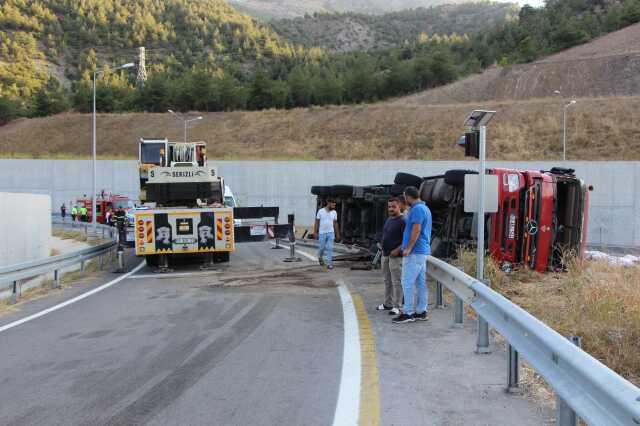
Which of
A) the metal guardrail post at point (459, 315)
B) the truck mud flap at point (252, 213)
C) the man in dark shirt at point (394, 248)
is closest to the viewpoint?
the metal guardrail post at point (459, 315)

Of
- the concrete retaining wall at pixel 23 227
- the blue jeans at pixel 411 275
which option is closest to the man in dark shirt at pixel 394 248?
the blue jeans at pixel 411 275

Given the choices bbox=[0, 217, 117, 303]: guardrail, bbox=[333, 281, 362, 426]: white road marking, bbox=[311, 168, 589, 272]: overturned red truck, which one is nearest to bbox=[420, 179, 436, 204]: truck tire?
bbox=[311, 168, 589, 272]: overturned red truck

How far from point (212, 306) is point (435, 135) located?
51824 mm

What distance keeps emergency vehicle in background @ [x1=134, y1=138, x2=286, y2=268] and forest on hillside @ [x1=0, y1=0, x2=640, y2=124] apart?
67.7m

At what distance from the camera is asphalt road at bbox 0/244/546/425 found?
5555 mm

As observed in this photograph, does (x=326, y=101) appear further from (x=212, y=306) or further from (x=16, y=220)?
(x=212, y=306)

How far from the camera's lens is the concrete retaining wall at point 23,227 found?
16.9 metres

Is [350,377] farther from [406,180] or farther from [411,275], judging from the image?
[406,180]

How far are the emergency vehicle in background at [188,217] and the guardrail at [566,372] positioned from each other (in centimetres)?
Result: 1111

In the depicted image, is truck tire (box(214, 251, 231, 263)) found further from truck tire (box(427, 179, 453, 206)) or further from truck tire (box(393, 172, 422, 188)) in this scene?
truck tire (box(427, 179, 453, 206))

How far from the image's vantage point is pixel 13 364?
24.3ft

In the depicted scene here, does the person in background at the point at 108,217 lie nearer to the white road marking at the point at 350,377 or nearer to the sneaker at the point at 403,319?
the white road marking at the point at 350,377

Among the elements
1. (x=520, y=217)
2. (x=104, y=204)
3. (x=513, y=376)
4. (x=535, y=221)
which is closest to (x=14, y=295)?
(x=513, y=376)

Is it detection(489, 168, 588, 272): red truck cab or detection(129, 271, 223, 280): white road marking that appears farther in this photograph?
detection(129, 271, 223, 280): white road marking
